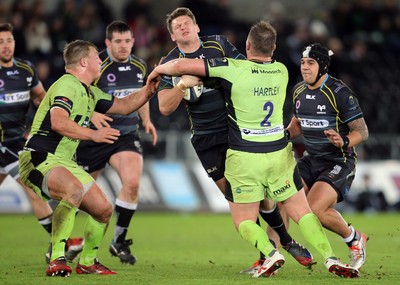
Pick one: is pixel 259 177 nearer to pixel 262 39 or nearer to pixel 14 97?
pixel 262 39

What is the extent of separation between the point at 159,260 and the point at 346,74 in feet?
39.8

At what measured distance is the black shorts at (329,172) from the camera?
412 inches

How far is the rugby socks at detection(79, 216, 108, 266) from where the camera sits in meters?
9.99

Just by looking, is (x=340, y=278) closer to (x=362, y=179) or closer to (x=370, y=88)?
(x=362, y=179)

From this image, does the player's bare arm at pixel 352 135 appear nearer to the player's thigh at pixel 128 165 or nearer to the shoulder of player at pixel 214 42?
the shoulder of player at pixel 214 42

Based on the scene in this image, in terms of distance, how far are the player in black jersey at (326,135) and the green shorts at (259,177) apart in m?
0.95

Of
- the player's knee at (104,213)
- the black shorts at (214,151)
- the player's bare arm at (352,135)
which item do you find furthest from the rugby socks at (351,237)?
the player's knee at (104,213)

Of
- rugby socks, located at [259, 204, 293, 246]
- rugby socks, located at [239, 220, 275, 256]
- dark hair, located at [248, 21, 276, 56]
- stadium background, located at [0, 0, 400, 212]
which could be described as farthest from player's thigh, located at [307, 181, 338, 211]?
stadium background, located at [0, 0, 400, 212]

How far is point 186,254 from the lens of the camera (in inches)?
500

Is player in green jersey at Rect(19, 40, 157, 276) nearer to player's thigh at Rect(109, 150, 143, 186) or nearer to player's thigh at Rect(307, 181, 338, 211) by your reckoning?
player's thigh at Rect(109, 150, 143, 186)

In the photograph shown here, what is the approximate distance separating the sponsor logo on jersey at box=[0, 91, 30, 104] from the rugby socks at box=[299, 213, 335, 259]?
15.4 feet

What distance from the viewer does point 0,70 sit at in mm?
12234

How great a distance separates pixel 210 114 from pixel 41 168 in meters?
1.97

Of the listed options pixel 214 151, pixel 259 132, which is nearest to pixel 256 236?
pixel 259 132
